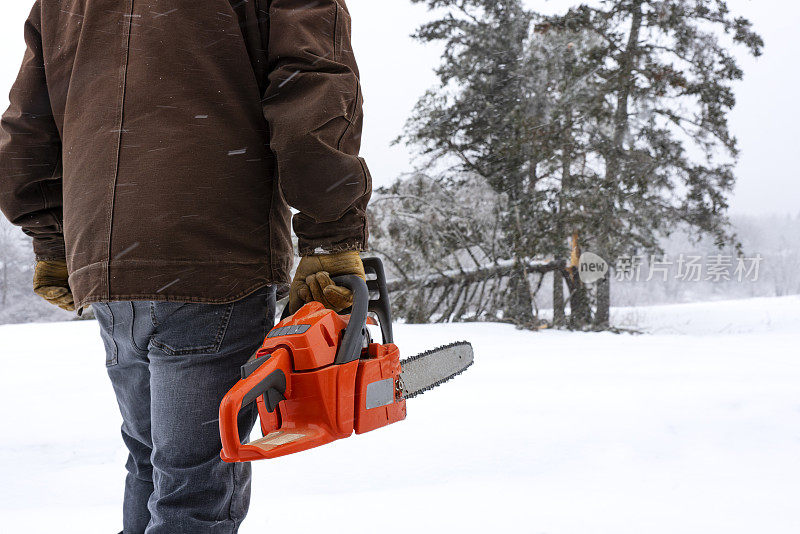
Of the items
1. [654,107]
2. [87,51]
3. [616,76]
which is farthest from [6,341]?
[654,107]

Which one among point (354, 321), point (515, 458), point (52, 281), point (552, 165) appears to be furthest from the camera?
point (552, 165)

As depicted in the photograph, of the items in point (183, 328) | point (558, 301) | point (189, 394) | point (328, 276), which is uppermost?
point (328, 276)

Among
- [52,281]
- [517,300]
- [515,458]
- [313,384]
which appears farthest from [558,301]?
[313,384]

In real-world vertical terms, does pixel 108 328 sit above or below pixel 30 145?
below

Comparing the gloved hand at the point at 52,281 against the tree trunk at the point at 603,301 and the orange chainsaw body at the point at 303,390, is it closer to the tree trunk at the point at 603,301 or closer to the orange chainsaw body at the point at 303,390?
the orange chainsaw body at the point at 303,390

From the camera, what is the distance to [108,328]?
131 cm

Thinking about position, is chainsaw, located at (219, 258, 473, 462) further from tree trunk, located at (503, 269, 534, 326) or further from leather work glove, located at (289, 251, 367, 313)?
tree trunk, located at (503, 269, 534, 326)

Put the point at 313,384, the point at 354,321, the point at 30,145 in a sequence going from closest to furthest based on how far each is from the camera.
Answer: the point at 313,384, the point at 354,321, the point at 30,145

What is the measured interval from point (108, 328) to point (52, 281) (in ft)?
1.75

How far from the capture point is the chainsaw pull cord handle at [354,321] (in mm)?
1213

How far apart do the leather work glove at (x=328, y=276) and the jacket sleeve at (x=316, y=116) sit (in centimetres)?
3

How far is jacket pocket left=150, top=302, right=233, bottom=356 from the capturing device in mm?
1163

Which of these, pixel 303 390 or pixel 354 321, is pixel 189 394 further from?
pixel 354 321

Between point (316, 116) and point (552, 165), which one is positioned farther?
point (552, 165)
